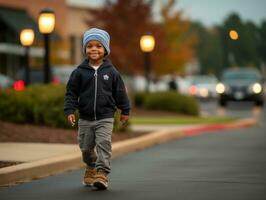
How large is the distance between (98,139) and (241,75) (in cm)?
3675

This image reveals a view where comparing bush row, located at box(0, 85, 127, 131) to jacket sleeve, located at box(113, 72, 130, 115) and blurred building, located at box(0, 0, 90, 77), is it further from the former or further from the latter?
blurred building, located at box(0, 0, 90, 77)

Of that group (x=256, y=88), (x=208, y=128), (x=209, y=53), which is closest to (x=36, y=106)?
(x=208, y=128)

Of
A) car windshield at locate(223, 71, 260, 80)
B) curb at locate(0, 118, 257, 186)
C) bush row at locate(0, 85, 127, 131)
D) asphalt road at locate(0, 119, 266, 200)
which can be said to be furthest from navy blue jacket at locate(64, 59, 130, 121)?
car windshield at locate(223, 71, 260, 80)

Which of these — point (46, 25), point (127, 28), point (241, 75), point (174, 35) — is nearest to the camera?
point (46, 25)

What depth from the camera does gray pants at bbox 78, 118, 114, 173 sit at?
10.1m

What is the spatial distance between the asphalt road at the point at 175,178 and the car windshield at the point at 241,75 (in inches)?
1117

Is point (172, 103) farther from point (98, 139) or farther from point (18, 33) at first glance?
point (98, 139)

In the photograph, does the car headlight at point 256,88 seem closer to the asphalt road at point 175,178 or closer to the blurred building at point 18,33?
the blurred building at point 18,33

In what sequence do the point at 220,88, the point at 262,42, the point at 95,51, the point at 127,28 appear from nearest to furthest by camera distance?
the point at 95,51 < the point at 262,42 < the point at 220,88 < the point at 127,28

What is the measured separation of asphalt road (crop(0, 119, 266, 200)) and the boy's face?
4.74 ft

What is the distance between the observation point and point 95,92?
10195mm

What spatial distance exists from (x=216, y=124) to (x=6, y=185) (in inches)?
634

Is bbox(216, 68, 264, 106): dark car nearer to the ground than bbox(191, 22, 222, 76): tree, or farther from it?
nearer to the ground

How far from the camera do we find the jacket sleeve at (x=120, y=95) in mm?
10289
